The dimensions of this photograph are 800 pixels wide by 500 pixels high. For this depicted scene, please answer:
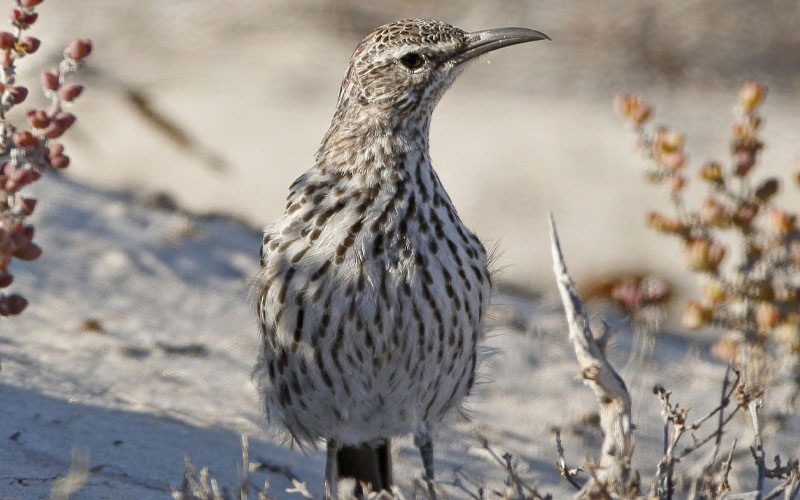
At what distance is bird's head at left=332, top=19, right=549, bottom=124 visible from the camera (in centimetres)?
401

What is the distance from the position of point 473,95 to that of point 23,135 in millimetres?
7926

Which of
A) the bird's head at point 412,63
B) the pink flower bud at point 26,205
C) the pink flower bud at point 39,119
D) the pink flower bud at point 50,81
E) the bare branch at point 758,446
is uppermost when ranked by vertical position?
the bird's head at point 412,63

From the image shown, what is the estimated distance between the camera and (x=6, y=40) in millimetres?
3184

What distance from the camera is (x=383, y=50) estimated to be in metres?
4.04

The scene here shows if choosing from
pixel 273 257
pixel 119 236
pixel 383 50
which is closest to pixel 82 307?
pixel 119 236

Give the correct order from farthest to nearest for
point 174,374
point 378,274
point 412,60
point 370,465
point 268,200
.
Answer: point 268,200 < point 174,374 < point 370,465 < point 412,60 < point 378,274

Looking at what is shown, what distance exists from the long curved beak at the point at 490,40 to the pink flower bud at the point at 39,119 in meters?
1.53

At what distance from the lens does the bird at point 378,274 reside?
12.3 feet

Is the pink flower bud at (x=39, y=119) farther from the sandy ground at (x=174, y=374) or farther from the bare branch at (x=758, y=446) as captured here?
the bare branch at (x=758, y=446)

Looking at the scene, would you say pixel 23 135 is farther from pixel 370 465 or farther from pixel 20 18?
pixel 370 465

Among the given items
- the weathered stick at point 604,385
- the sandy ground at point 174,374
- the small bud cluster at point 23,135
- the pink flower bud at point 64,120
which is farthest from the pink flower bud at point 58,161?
the weathered stick at point 604,385

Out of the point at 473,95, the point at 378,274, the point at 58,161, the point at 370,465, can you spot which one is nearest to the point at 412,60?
the point at 378,274

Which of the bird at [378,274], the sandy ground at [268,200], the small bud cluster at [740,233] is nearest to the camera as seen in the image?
the bird at [378,274]

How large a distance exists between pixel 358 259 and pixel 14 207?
1.15 meters
